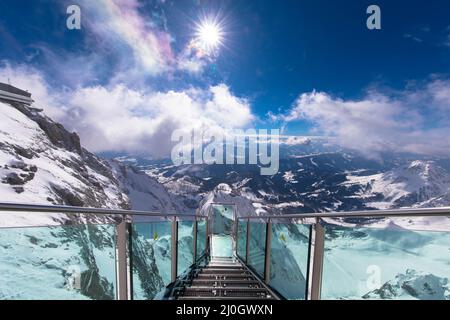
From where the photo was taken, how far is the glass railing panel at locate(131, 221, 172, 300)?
2352mm

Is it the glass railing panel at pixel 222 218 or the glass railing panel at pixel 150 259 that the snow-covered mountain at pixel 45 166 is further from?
the glass railing panel at pixel 150 259

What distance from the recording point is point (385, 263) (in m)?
1.60

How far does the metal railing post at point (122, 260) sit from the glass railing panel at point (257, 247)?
2.07 meters

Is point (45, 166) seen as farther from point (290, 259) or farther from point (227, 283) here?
point (290, 259)

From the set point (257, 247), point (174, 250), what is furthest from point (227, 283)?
point (257, 247)

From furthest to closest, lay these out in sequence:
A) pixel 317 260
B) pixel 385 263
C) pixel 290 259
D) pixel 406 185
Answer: pixel 406 185
pixel 290 259
pixel 317 260
pixel 385 263

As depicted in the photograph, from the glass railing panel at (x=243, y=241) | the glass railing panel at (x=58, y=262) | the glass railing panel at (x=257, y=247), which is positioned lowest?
the glass railing panel at (x=243, y=241)

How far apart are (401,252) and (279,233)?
1831 millimetres

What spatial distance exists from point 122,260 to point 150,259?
0.81 m

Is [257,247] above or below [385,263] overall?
below

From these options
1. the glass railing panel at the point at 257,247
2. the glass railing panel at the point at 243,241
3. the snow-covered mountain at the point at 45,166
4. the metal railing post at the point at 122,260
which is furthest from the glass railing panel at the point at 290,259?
the snow-covered mountain at the point at 45,166

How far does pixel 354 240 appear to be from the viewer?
5.94 feet

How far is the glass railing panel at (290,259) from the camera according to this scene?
2283 millimetres
